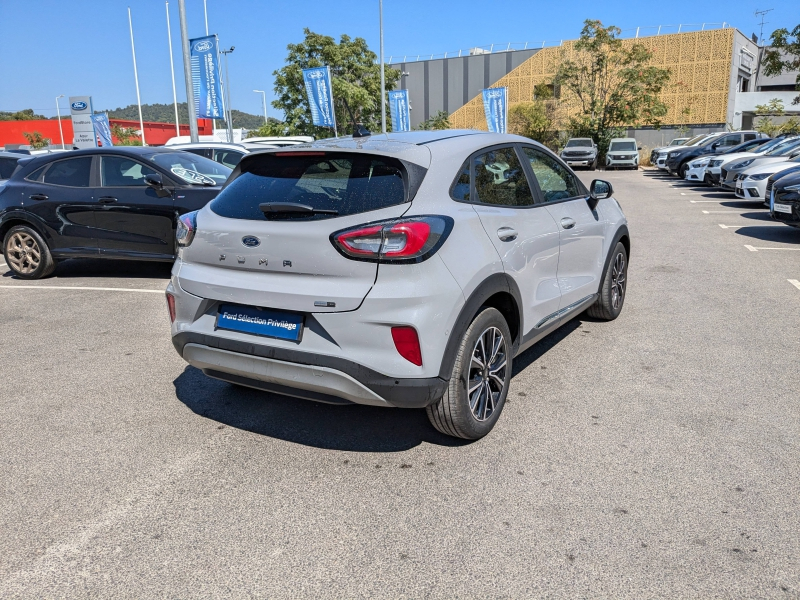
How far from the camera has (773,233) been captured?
1191 centimetres

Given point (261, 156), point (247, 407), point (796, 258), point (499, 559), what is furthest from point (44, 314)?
point (796, 258)

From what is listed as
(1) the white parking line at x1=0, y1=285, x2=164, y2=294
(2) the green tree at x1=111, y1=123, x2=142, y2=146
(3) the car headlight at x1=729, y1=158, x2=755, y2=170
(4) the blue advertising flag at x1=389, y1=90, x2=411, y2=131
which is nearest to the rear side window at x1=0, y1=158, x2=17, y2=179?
(1) the white parking line at x1=0, y1=285, x2=164, y2=294

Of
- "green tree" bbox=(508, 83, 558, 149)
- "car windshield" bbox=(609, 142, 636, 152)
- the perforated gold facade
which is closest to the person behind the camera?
"car windshield" bbox=(609, 142, 636, 152)

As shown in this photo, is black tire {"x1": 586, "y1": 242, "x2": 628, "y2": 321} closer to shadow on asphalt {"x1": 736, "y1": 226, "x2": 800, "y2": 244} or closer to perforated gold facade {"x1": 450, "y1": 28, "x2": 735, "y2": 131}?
shadow on asphalt {"x1": 736, "y1": 226, "x2": 800, "y2": 244}

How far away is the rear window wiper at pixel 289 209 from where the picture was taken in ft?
11.1

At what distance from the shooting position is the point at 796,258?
9422 millimetres

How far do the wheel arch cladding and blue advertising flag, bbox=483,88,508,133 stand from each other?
35249mm

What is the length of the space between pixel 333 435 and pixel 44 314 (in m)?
4.48

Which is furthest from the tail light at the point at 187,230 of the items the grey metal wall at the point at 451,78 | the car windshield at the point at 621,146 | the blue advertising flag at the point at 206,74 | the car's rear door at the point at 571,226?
the grey metal wall at the point at 451,78

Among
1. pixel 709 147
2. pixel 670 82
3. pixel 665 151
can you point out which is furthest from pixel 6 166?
pixel 670 82

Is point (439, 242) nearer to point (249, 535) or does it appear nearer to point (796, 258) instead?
point (249, 535)

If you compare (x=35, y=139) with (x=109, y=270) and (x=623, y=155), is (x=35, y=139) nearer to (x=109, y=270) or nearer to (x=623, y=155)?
(x=623, y=155)

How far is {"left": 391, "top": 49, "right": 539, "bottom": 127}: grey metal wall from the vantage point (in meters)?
61.6

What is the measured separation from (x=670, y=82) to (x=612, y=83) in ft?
30.4
